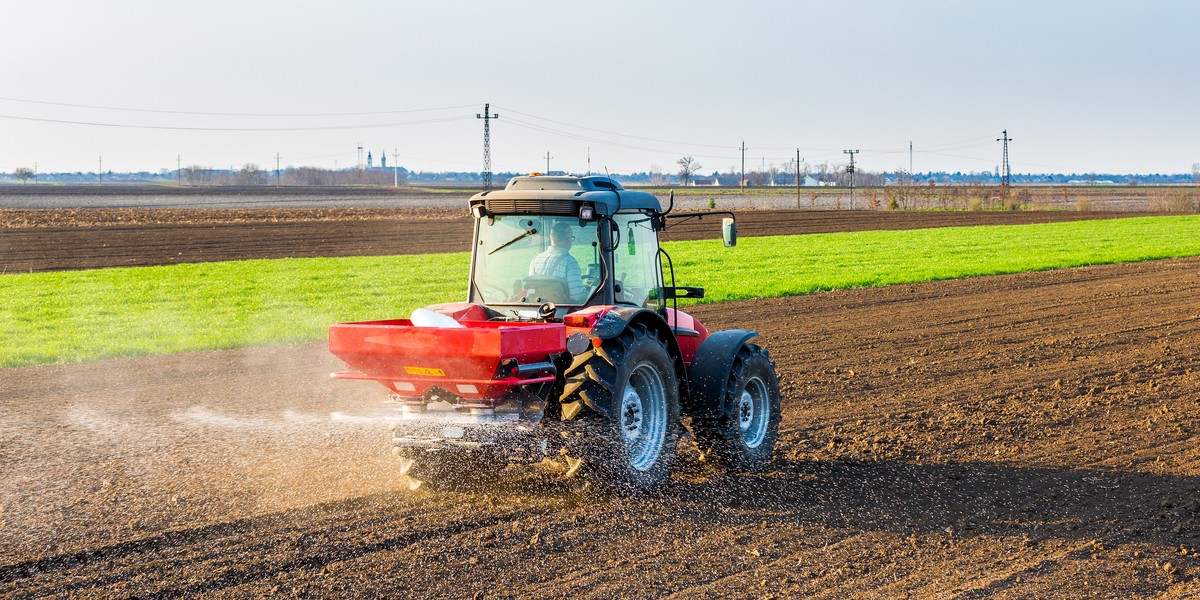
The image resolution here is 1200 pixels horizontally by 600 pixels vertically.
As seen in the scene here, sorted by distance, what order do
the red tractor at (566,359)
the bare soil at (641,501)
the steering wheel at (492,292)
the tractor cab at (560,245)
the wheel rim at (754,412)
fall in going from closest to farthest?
the bare soil at (641,501), the red tractor at (566,359), the tractor cab at (560,245), the steering wheel at (492,292), the wheel rim at (754,412)

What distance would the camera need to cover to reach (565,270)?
298 inches

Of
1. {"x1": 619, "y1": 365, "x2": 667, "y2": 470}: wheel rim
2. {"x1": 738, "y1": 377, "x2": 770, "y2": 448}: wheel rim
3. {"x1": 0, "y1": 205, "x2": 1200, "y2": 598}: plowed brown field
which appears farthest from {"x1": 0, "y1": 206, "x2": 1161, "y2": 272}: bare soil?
{"x1": 619, "y1": 365, "x2": 667, "y2": 470}: wheel rim

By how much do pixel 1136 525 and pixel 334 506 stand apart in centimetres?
508

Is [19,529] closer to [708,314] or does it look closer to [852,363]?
[852,363]

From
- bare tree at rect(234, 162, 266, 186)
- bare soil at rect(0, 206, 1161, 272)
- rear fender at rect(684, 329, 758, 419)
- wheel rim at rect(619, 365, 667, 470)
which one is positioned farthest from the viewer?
bare tree at rect(234, 162, 266, 186)

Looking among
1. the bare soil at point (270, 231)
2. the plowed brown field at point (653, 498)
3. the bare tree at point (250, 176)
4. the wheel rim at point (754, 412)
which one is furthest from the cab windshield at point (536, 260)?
the bare tree at point (250, 176)

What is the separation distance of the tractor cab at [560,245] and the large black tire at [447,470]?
1.08m

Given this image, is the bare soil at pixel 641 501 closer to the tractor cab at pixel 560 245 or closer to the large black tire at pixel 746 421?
the large black tire at pixel 746 421

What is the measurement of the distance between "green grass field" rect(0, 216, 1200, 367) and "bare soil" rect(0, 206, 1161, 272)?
13.0 ft

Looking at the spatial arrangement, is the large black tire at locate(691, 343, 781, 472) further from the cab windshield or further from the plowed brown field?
the cab windshield

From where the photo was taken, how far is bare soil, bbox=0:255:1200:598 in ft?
19.4

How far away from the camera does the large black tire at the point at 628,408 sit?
6.67 m

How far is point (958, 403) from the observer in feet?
35.3

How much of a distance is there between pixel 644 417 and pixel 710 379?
0.75 metres
